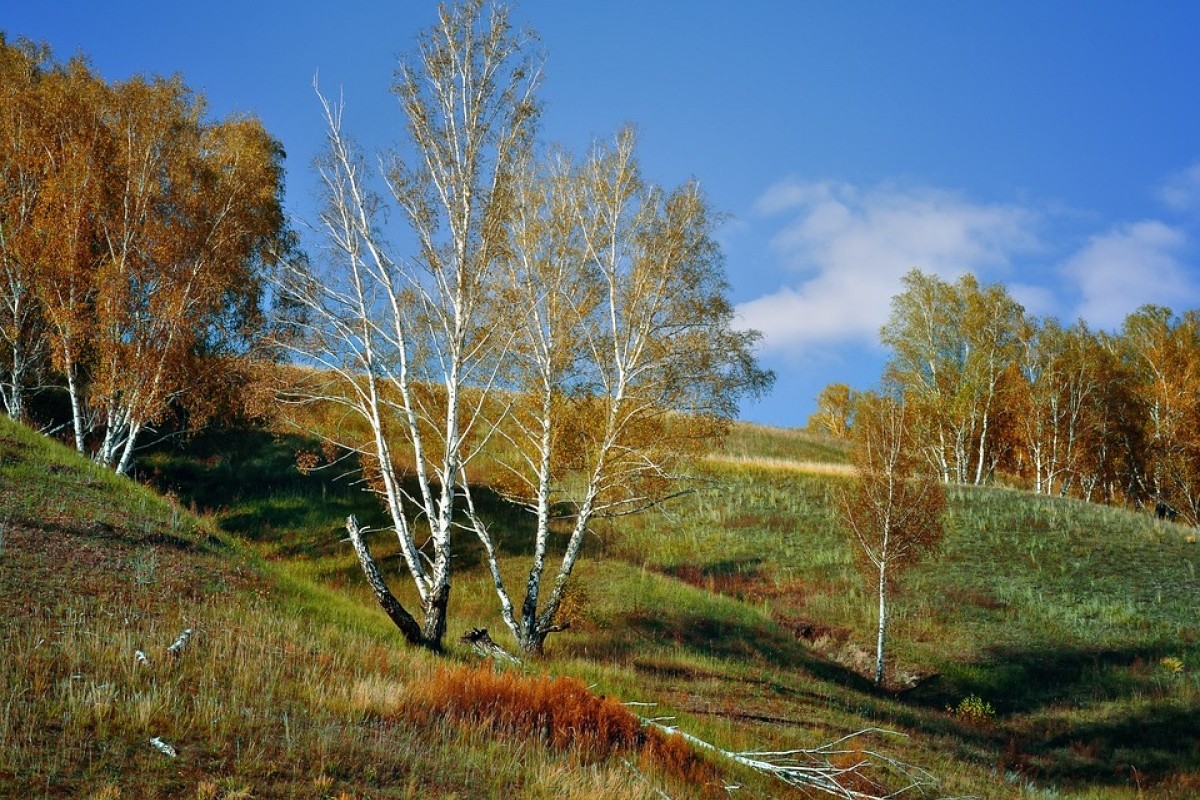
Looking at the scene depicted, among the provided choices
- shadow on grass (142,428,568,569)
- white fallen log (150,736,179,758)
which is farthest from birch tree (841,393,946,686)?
white fallen log (150,736,179,758)

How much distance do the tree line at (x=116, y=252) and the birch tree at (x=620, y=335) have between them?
7961 mm

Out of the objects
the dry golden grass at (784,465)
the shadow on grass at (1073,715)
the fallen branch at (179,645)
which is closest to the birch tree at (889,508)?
the shadow on grass at (1073,715)

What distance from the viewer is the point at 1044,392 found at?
50.0 m

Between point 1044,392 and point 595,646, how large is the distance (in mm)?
41287

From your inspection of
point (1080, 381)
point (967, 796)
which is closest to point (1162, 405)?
point (1080, 381)

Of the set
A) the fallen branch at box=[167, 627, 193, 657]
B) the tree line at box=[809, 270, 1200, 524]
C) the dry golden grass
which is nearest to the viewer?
the fallen branch at box=[167, 627, 193, 657]

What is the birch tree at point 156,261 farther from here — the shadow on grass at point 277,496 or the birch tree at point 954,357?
the birch tree at point 954,357

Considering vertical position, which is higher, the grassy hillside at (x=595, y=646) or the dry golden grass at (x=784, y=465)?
the dry golden grass at (x=784, y=465)

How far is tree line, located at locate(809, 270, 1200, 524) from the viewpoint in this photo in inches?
1924

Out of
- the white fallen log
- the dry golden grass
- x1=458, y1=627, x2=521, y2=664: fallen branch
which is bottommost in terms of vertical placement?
x1=458, y1=627, x2=521, y2=664: fallen branch

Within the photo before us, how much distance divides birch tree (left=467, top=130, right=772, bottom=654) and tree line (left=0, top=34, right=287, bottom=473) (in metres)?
7.96

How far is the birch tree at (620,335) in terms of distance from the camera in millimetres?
18750

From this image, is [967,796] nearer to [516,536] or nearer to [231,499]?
[516,536]

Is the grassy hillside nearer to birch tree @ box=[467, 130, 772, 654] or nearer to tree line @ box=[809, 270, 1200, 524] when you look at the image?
birch tree @ box=[467, 130, 772, 654]
